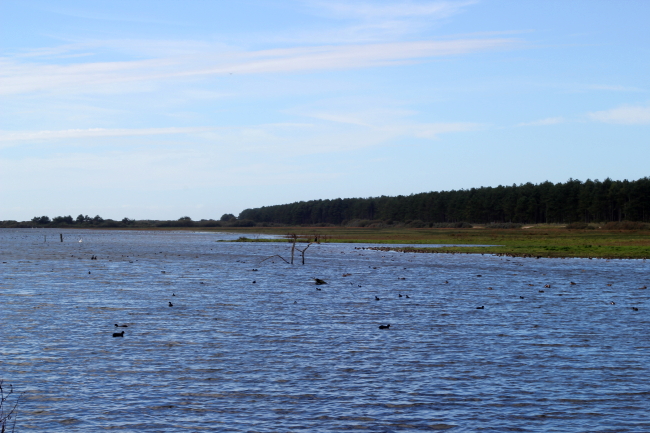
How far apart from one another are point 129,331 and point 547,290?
27698mm

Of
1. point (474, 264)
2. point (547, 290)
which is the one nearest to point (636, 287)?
point (547, 290)

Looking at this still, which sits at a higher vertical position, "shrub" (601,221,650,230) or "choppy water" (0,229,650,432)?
"shrub" (601,221,650,230)

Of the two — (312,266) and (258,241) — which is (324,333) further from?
(258,241)

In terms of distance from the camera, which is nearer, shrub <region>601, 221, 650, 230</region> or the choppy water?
the choppy water

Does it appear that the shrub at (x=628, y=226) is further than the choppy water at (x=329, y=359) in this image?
Yes

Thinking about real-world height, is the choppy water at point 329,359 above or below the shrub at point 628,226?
below

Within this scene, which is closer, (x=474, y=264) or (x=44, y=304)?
(x=44, y=304)

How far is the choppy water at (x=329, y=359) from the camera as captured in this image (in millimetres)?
15125

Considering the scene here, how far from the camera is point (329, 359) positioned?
21.1 metres

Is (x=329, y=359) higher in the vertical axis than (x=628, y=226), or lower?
lower

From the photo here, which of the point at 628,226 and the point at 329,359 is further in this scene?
the point at 628,226

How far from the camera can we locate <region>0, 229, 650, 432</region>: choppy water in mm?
15125

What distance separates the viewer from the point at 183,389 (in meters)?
17.4

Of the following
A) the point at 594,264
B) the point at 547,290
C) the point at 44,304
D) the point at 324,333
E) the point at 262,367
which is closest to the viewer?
the point at 262,367
